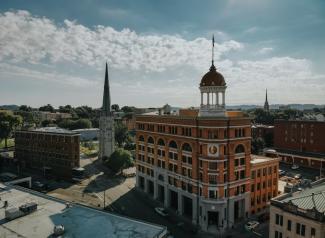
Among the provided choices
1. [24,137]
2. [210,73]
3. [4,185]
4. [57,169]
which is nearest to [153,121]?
[210,73]

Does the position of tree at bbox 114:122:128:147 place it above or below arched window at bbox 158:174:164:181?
above

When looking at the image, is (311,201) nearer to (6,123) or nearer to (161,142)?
(161,142)

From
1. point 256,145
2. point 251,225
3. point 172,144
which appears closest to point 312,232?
point 251,225

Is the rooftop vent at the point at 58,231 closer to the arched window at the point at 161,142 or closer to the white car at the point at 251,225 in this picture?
the white car at the point at 251,225

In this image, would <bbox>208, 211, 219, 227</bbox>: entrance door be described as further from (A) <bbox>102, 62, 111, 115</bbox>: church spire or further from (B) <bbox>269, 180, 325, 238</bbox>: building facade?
(A) <bbox>102, 62, 111, 115</bbox>: church spire

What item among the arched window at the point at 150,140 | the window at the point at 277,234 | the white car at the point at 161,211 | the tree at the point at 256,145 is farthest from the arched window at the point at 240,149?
the tree at the point at 256,145

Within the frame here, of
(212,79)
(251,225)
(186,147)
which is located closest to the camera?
(251,225)

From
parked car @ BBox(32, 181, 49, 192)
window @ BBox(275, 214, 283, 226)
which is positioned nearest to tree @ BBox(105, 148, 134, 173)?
parked car @ BBox(32, 181, 49, 192)
